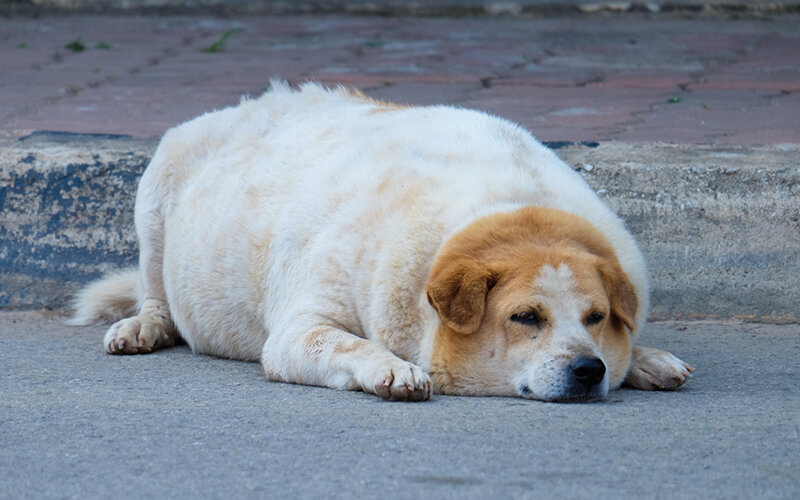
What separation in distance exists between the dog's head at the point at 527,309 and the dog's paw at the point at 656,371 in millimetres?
141

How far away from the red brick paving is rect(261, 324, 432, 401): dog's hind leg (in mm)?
1729

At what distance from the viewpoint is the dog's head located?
3.15 metres

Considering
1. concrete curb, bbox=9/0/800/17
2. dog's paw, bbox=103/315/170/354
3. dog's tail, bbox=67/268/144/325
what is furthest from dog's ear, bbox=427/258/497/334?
concrete curb, bbox=9/0/800/17

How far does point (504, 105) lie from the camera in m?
5.61

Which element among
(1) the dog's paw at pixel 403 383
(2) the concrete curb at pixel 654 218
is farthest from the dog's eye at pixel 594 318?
(2) the concrete curb at pixel 654 218

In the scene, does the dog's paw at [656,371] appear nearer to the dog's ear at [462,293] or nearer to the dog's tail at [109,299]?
the dog's ear at [462,293]

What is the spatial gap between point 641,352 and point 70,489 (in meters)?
1.77

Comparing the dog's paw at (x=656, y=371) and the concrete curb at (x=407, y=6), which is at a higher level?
the concrete curb at (x=407, y=6)

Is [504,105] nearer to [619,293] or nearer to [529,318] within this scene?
[619,293]

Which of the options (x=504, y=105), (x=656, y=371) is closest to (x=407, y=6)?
(x=504, y=105)

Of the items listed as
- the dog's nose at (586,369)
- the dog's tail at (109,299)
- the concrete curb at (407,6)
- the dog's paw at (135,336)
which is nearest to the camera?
the dog's nose at (586,369)

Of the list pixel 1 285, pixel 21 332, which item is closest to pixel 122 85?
pixel 1 285

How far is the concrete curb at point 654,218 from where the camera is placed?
4.29 metres

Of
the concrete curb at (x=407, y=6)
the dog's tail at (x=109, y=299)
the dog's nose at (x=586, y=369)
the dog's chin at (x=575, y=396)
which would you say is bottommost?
the dog's tail at (x=109, y=299)
